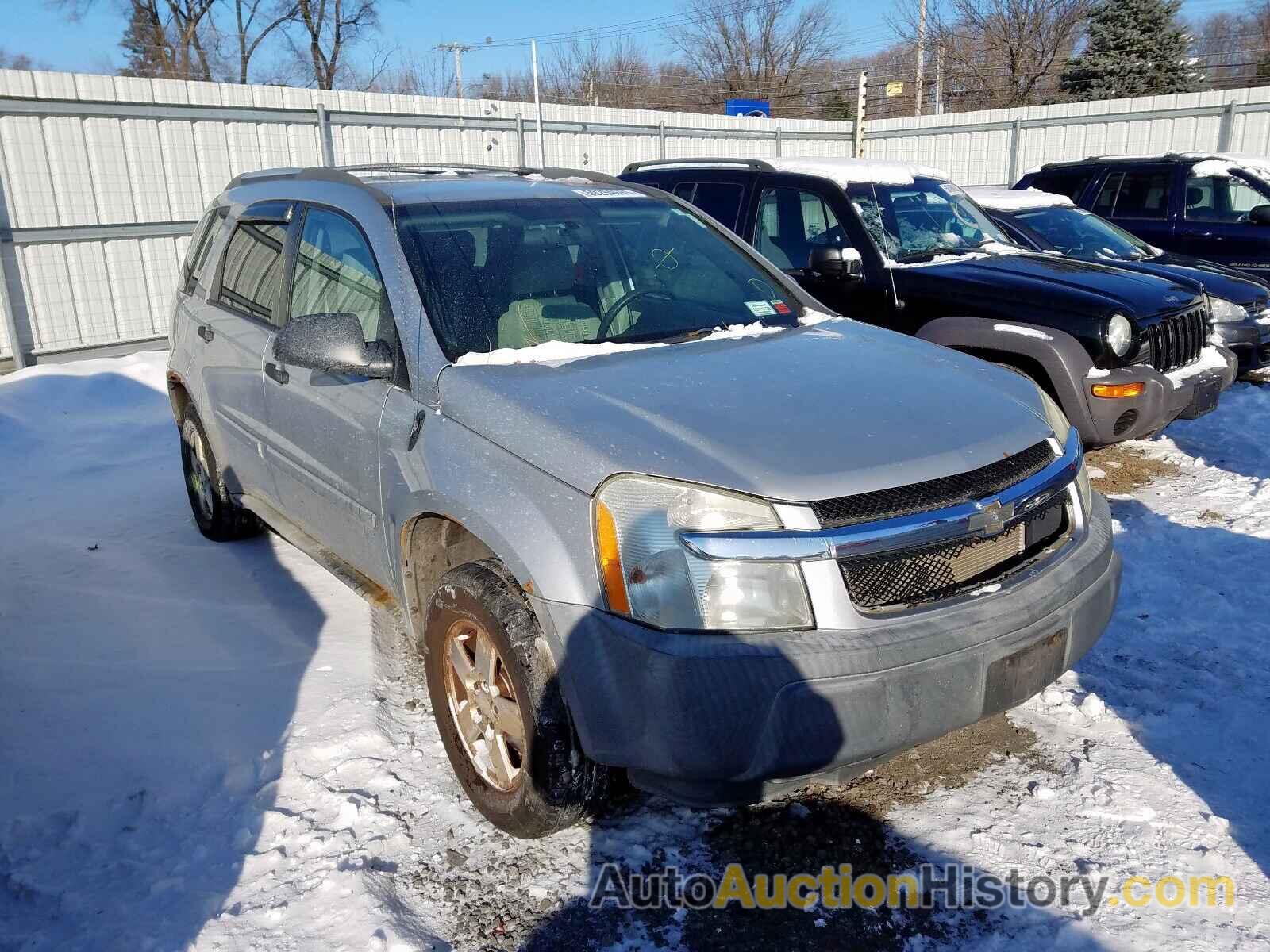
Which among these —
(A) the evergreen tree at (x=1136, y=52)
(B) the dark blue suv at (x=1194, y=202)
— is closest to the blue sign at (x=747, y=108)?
(B) the dark blue suv at (x=1194, y=202)

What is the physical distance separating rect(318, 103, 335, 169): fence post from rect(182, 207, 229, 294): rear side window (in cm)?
693

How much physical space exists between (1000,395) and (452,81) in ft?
163

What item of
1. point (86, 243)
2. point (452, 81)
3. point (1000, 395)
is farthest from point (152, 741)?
point (452, 81)

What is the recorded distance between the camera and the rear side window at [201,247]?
16.2ft

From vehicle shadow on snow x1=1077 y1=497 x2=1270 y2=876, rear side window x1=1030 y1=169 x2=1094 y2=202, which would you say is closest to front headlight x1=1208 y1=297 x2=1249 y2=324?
vehicle shadow on snow x1=1077 y1=497 x2=1270 y2=876

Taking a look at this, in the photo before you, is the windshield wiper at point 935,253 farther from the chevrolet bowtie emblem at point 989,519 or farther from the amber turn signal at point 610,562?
the amber turn signal at point 610,562

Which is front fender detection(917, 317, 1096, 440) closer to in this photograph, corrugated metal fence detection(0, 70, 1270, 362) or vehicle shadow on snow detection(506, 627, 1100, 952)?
vehicle shadow on snow detection(506, 627, 1100, 952)

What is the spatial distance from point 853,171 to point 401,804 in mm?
5409

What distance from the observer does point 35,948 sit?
254 centimetres

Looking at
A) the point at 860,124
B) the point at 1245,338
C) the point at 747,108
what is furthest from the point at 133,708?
the point at 747,108

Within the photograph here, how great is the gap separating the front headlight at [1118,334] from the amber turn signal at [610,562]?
13.5 ft

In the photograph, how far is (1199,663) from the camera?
12.5ft

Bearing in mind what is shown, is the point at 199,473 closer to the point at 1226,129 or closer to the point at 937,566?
the point at 937,566

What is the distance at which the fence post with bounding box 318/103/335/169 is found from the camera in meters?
11.6
